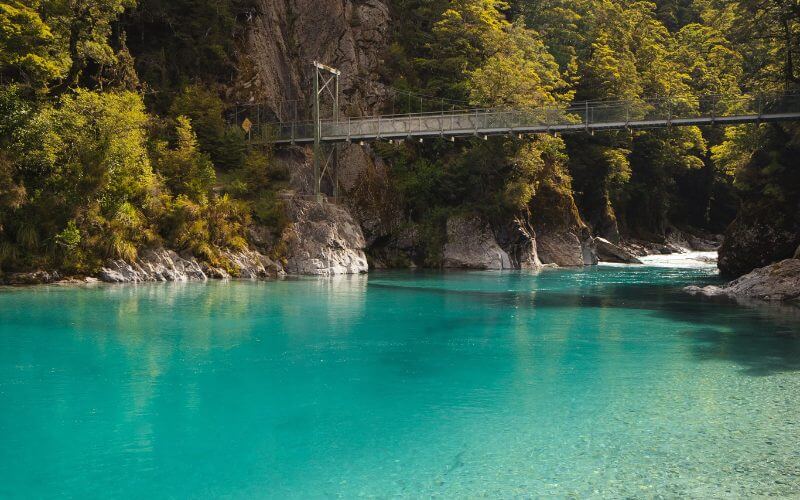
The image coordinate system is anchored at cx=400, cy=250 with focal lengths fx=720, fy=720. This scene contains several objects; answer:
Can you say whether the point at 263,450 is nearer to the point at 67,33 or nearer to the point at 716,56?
the point at 67,33

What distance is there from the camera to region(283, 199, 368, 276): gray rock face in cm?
3212

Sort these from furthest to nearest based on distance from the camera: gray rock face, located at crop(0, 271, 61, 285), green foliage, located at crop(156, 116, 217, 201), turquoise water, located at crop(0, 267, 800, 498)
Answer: green foliage, located at crop(156, 116, 217, 201)
gray rock face, located at crop(0, 271, 61, 285)
turquoise water, located at crop(0, 267, 800, 498)

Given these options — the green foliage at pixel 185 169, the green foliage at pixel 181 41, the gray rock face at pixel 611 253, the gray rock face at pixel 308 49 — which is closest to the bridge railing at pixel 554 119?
the gray rock face at pixel 308 49

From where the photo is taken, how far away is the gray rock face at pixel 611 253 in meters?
45.7

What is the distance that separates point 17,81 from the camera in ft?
82.4

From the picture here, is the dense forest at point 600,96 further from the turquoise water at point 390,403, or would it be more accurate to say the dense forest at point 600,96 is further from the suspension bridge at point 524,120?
the turquoise water at point 390,403

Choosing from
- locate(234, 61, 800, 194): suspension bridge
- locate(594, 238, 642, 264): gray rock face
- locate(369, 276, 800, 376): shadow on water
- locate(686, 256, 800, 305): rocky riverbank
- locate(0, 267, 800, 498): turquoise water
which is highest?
locate(234, 61, 800, 194): suspension bridge

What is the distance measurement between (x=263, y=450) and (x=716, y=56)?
191ft

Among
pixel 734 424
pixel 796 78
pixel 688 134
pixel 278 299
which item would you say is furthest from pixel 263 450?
pixel 688 134

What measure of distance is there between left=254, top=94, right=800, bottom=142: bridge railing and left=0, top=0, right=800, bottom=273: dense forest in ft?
2.49

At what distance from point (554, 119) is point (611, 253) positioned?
17.7 metres

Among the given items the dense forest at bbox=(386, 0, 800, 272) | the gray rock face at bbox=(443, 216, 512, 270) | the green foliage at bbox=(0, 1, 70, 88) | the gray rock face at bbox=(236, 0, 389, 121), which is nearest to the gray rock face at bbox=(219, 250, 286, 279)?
the green foliage at bbox=(0, 1, 70, 88)

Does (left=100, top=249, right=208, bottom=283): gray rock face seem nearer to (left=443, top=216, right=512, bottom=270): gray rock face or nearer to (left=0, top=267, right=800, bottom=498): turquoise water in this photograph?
(left=0, top=267, right=800, bottom=498): turquoise water

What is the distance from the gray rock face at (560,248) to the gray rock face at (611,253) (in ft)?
15.1
